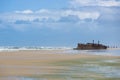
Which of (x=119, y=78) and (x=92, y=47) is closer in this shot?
(x=119, y=78)

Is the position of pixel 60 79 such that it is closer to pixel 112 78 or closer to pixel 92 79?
pixel 92 79

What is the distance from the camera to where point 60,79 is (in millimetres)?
18875

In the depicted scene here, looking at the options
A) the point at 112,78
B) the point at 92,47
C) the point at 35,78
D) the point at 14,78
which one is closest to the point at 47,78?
the point at 35,78

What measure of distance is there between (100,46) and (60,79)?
281ft

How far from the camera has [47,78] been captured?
19.5m

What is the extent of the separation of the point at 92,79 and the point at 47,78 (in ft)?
8.30

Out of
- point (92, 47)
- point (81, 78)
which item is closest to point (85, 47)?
point (92, 47)

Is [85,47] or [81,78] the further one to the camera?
[85,47]

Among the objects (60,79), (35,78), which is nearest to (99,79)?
(60,79)

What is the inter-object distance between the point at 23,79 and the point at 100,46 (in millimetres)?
85662

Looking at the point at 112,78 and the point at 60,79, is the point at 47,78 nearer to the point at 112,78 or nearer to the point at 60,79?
the point at 60,79

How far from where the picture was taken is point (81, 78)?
19.5 m

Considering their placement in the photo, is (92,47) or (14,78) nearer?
(14,78)

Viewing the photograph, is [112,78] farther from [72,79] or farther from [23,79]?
[23,79]
